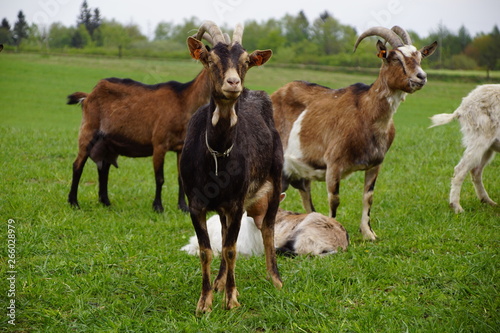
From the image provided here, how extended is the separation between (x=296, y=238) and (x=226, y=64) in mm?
2559

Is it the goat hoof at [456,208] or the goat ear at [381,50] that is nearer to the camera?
the goat ear at [381,50]

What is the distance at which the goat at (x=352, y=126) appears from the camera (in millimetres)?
6504

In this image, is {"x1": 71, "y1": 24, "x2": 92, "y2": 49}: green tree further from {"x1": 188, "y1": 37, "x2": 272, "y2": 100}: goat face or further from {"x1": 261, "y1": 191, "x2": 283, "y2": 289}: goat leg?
{"x1": 188, "y1": 37, "x2": 272, "y2": 100}: goat face

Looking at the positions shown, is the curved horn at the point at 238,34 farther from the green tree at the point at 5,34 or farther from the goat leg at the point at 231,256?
the green tree at the point at 5,34

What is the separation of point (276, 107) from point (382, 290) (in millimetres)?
3894

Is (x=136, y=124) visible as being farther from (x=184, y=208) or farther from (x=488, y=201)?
(x=488, y=201)

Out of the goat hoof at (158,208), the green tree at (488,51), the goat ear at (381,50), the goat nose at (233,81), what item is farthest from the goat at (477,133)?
the green tree at (488,51)

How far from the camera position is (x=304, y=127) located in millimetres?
7695

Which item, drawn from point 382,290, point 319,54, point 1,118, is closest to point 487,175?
point 382,290

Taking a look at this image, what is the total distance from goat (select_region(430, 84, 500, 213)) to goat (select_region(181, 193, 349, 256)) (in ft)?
7.96

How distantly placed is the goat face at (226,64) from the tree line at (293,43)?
90.6ft

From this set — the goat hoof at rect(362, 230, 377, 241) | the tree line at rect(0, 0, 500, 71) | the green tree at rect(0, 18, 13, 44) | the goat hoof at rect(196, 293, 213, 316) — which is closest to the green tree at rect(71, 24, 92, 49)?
the tree line at rect(0, 0, 500, 71)

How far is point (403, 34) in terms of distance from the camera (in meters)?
6.86

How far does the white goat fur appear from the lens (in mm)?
5977
